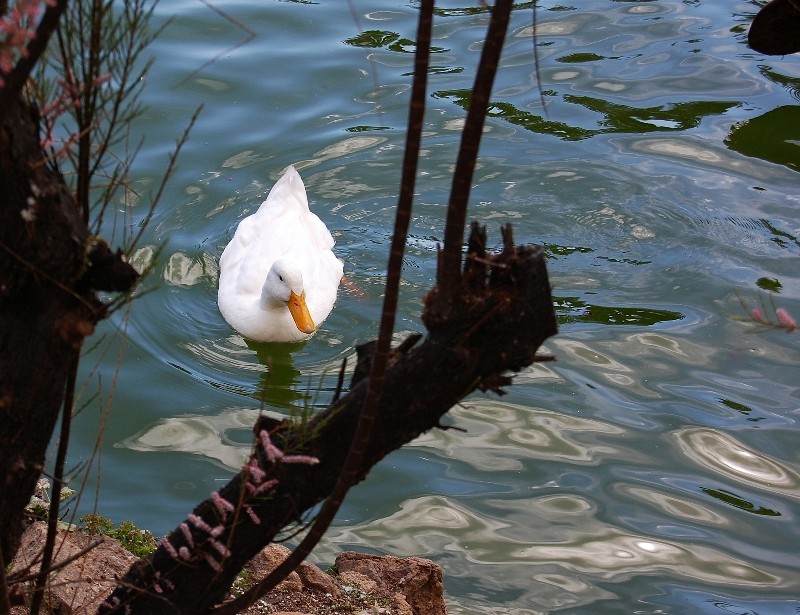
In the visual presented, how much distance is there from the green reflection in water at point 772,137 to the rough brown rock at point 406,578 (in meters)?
5.25

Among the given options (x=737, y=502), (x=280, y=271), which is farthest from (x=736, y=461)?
(x=280, y=271)

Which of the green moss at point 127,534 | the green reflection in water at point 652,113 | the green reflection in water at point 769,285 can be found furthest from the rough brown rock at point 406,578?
the green reflection in water at point 652,113

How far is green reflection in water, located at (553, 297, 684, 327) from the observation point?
633 centimetres

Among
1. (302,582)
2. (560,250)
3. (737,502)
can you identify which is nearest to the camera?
(302,582)

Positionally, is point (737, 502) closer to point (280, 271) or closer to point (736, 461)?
point (736, 461)

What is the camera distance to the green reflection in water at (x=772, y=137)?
8.05 metres

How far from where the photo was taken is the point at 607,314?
6.37 metres

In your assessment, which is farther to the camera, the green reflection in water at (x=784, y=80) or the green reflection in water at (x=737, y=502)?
the green reflection in water at (x=784, y=80)

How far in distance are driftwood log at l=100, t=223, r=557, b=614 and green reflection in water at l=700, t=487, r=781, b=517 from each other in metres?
3.03

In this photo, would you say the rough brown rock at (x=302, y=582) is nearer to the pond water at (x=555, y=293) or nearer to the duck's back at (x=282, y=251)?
the pond water at (x=555, y=293)

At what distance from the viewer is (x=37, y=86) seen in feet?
7.52

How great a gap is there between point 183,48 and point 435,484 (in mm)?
5597

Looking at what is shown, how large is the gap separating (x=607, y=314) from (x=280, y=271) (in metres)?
1.98

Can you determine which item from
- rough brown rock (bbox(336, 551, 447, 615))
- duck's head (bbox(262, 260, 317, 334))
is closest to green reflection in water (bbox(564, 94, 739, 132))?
duck's head (bbox(262, 260, 317, 334))
